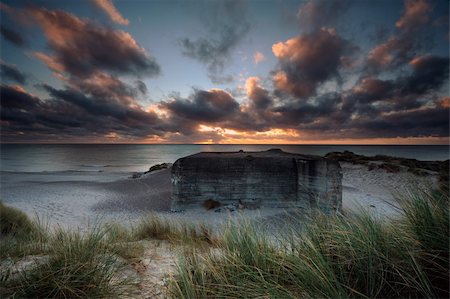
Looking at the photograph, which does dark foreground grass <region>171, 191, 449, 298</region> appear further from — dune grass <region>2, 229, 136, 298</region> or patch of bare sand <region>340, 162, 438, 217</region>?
patch of bare sand <region>340, 162, 438, 217</region>

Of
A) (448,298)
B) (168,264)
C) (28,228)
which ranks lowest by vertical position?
(28,228)

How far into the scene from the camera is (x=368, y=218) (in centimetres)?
250

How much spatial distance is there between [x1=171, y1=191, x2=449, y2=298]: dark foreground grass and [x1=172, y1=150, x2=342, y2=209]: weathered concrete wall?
6.29 meters

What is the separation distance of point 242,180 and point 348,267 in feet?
23.2

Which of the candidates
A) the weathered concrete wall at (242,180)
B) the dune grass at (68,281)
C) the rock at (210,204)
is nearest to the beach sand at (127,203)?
the rock at (210,204)

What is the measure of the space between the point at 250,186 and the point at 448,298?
7.50 m

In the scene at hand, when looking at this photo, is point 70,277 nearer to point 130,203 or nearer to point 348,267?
point 348,267

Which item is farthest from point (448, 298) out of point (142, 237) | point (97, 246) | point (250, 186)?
point (250, 186)

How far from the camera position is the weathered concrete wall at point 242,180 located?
900 centimetres

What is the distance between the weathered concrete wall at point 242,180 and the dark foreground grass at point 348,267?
6.29 meters

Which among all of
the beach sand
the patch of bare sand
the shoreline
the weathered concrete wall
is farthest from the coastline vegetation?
the patch of bare sand

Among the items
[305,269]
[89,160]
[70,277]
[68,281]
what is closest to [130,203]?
[70,277]

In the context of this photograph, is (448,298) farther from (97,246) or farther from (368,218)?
(97,246)

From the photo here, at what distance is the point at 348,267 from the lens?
2.08 meters
